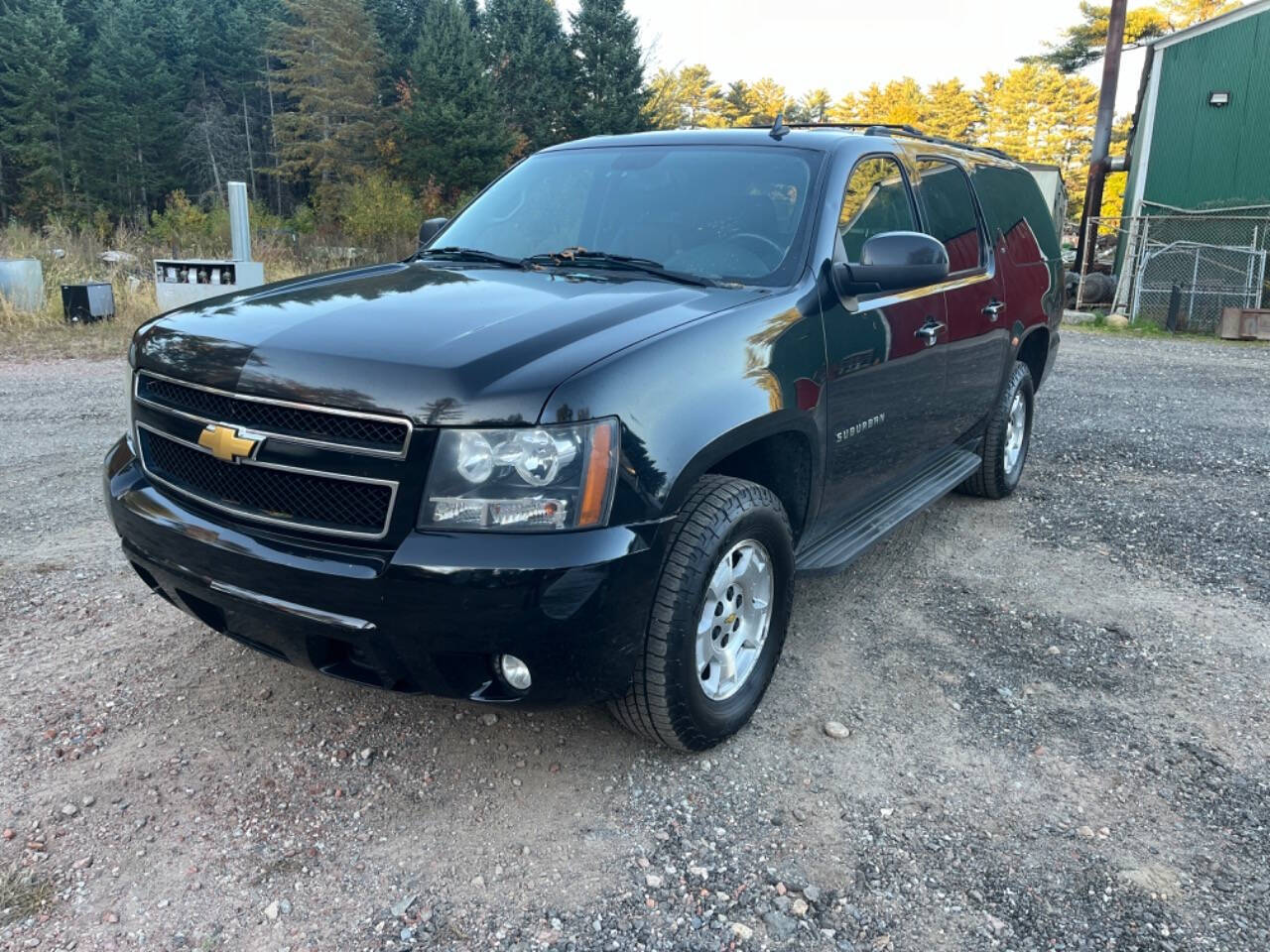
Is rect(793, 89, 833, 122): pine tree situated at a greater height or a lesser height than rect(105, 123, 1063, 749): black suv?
greater

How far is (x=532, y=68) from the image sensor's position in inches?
1842

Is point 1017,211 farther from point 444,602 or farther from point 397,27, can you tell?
point 397,27

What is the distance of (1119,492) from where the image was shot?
5.93 meters

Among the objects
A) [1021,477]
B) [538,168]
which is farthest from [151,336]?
[1021,477]

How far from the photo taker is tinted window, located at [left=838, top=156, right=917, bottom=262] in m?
3.56

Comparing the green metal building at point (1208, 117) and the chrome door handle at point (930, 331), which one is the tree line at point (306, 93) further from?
the chrome door handle at point (930, 331)

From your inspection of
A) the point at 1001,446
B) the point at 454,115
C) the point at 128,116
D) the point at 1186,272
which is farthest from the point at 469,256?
the point at 128,116

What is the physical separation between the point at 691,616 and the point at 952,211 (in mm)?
2866

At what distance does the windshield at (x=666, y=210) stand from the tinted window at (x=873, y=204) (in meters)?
0.19

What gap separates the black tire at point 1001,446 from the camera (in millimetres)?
5312

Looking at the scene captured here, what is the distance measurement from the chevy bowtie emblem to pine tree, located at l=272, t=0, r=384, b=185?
48.7 metres

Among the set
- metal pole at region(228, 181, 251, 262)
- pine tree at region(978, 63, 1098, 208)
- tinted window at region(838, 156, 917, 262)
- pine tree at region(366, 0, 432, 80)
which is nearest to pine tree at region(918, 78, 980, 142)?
pine tree at region(978, 63, 1098, 208)

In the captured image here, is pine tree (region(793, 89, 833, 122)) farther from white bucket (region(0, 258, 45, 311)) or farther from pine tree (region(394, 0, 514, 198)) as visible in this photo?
white bucket (region(0, 258, 45, 311))

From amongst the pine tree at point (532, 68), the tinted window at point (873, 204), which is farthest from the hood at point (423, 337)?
the pine tree at point (532, 68)
